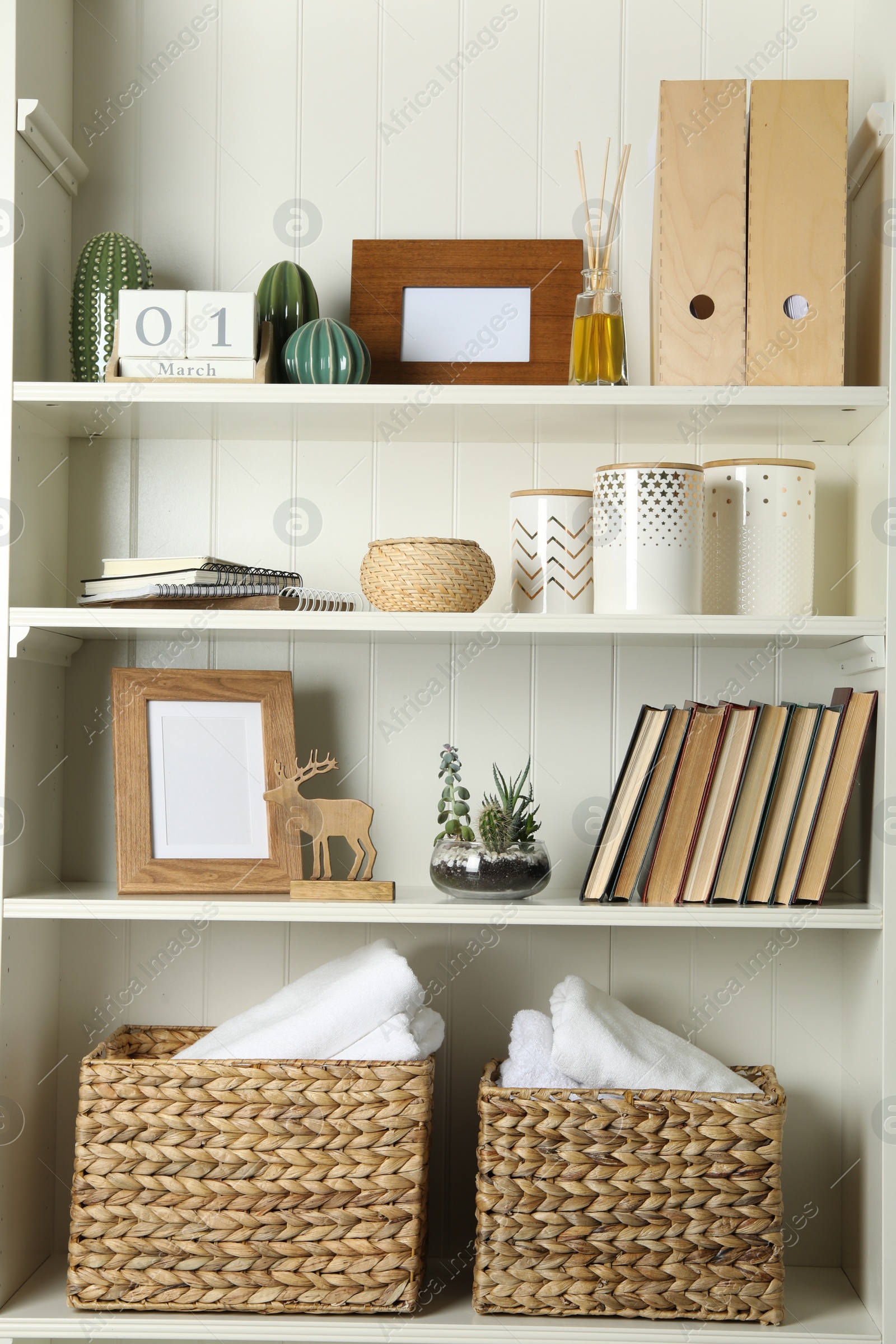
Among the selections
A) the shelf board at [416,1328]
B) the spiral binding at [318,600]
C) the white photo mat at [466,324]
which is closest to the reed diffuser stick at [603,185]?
the white photo mat at [466,324]

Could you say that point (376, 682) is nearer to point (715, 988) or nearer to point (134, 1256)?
point (715, 988)

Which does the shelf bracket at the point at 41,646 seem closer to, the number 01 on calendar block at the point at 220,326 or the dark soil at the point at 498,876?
the number 01 on calendar block at the point at 220,326

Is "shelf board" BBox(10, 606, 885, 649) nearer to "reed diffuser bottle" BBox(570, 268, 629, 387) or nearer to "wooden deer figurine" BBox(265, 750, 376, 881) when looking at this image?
"wooden deer figurine" BBox(265, 750, 376, 881)

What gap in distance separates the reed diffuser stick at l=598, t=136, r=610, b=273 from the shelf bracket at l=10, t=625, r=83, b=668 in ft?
2.87

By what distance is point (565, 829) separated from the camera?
4.79ft

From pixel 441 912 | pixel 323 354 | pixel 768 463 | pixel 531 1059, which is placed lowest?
pixel 531 1059

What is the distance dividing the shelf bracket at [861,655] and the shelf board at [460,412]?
0.90 feet

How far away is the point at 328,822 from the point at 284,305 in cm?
66

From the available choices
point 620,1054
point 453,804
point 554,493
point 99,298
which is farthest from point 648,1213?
point 99,298

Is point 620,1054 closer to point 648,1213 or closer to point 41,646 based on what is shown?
point 648,1213

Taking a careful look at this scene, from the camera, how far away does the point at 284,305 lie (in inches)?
54.2

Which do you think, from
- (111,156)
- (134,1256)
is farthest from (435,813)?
(111,156)

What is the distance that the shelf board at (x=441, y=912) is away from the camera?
4.03 feet

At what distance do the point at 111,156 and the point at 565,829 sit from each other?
1.14 metres
